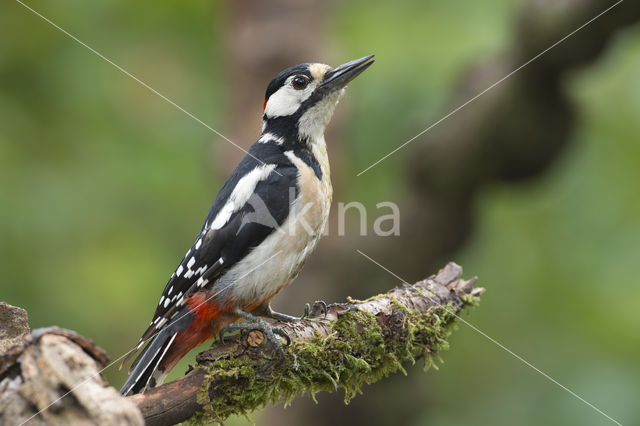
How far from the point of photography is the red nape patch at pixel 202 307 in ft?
10.6

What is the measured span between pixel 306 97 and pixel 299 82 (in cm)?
9

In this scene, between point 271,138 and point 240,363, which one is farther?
point 271,138

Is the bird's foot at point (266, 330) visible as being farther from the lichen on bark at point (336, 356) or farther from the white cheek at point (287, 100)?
the white cheek at point (287, 100)

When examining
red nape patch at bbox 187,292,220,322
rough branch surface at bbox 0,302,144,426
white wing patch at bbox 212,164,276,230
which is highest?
white wing patch at bbox 212,164,276,230

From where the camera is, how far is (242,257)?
3371 mm

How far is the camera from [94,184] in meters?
6.95

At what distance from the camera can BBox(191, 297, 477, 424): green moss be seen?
2.73 meters

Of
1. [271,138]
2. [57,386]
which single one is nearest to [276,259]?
[271,138]

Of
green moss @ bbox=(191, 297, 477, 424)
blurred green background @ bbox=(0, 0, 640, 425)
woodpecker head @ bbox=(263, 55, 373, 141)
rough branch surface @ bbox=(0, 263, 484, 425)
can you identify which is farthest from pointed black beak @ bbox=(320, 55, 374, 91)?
blurred green background @ bbox=(0, 0, 640, 425)

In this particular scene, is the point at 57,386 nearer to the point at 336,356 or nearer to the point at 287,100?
the point at 336,356

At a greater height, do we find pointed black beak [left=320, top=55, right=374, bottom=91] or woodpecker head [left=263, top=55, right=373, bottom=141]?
pointed black beak [left=320, top=55, right=374, bottom=91]

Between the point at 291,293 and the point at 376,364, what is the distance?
3.26m

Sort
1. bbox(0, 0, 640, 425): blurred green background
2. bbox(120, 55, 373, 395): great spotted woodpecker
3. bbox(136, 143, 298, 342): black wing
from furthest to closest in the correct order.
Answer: bbox(0, 0, 640, 425): blurred green background, bbox(136, 143, 298, 342): black wing, bbox(120, 55, 373, 395): great spotted woodpecker

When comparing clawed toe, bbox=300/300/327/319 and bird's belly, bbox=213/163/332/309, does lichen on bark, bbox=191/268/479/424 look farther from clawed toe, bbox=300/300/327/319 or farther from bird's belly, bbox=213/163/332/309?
bird's belly, bbox=213/163/332/309
